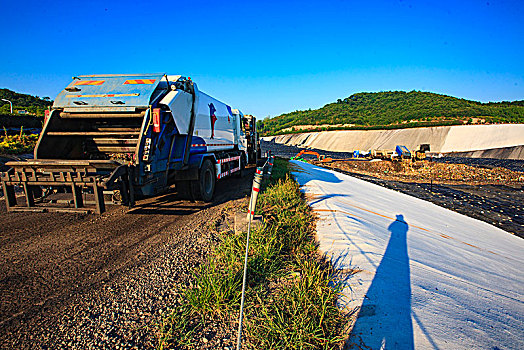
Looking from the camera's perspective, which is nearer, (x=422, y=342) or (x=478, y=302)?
(x=422, y=342)

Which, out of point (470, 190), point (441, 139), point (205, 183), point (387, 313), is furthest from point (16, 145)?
point (441, 139)

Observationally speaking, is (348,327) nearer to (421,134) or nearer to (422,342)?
(422,342)

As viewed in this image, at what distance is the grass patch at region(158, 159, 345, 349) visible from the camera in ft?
8.05

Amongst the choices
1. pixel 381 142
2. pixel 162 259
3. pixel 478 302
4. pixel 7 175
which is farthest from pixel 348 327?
pixel 381 142

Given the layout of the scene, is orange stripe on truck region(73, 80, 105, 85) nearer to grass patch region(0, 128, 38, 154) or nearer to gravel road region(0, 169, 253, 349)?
gravel road region(0, 169, 253, 349)

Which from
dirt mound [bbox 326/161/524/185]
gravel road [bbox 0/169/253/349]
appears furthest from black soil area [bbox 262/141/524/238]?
gravel road [bbox 0/169/253/349]

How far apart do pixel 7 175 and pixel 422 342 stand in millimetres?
6633

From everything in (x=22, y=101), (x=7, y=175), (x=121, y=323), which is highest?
(x=22, y=101)

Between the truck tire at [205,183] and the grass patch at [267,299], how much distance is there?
2.98 metres

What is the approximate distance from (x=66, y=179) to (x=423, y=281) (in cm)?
579

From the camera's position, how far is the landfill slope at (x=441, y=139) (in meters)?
36.5

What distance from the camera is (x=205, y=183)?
7.64m

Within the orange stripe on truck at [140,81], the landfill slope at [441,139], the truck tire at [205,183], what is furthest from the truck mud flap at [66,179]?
the landfill slope at [441,139]

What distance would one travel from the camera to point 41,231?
511 centimetres
